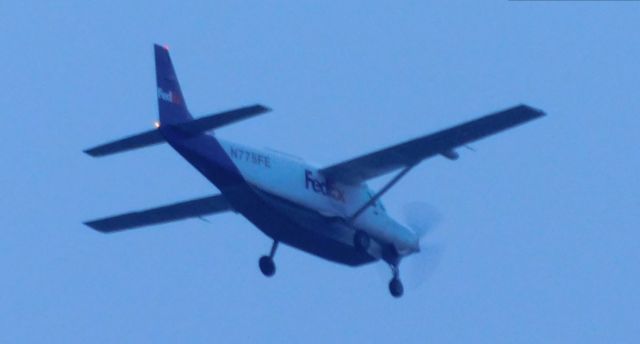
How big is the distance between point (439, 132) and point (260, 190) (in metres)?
3.92

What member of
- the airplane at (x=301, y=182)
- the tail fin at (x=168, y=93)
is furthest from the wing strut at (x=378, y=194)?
the tail fin at (x=168, y=93)

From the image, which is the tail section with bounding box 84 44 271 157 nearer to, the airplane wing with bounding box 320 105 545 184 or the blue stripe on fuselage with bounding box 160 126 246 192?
the blue stripe on fuselage with bounding box 160 126 246 192

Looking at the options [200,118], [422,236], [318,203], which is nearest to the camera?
[200,118]

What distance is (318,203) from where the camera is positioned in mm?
47656

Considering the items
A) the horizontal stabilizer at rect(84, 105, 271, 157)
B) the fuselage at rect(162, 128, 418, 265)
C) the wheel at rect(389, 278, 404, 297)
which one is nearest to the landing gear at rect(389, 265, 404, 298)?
the wheel at rect(389, 278, 404, 297)

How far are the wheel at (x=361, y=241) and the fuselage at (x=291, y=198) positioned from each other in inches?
4.4

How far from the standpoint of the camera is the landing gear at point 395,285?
49.7 metres

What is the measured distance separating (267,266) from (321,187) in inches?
96.1

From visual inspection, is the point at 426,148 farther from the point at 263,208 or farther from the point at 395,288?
the point at 395,288

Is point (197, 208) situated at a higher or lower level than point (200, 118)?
lower

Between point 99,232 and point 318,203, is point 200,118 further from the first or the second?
point 99,232

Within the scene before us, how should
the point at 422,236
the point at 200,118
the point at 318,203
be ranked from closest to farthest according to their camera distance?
the point at 200,118 → the point at 318,203 → the point at 422,236

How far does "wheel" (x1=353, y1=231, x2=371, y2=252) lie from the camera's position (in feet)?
159

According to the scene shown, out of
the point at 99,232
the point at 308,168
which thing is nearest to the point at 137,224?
the point at 99,232
